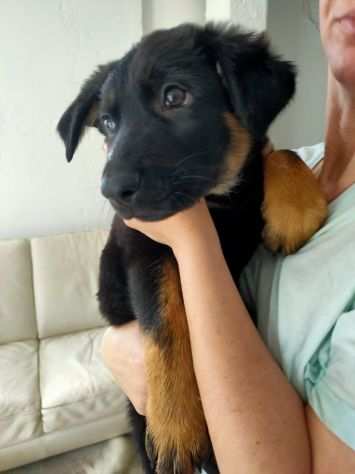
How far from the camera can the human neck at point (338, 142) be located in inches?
39.9

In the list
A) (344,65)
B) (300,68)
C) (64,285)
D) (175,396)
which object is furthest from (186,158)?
(300,68)

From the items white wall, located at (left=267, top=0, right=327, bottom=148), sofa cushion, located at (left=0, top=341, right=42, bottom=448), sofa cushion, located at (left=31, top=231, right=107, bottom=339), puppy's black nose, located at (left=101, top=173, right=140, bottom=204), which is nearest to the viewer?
puppy's black nose, located at (left=101, top=173, right=140, bottom=204)

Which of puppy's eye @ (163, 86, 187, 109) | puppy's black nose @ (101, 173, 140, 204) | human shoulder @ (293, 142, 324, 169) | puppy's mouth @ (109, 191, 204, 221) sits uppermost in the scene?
puppy's eye @ (163, 86, 187, 109)

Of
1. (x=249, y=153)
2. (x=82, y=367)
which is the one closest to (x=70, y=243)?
(x=82, y=367)

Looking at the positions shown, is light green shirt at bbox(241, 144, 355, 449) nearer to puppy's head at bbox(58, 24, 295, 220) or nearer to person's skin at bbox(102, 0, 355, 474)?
person's skin at bbox(102, 0, 355, 474)

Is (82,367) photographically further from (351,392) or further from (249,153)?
(351,392)

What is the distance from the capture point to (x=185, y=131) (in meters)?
0.95

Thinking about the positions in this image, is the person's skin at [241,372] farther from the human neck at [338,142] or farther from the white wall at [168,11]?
the white wall at [168,11]

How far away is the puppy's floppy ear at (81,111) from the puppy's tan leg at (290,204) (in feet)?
1.72

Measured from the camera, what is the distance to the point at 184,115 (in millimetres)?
959

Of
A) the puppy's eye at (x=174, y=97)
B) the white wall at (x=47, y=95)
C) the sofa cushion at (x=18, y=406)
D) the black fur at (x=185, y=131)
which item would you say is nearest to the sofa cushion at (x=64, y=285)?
the white wall at (x=47, y=95)

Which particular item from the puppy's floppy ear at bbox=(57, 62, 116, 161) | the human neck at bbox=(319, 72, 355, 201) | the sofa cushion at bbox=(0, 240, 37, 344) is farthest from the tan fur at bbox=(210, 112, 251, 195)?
the sofa cushion at bbox=(0, 240, 37, 344)

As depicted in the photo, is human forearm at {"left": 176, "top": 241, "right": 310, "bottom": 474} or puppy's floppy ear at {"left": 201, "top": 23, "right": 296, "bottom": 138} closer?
human forearm at {"left": 176, "top": 241, "right": 310, "bottom": 474}

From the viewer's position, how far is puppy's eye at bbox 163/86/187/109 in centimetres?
96
